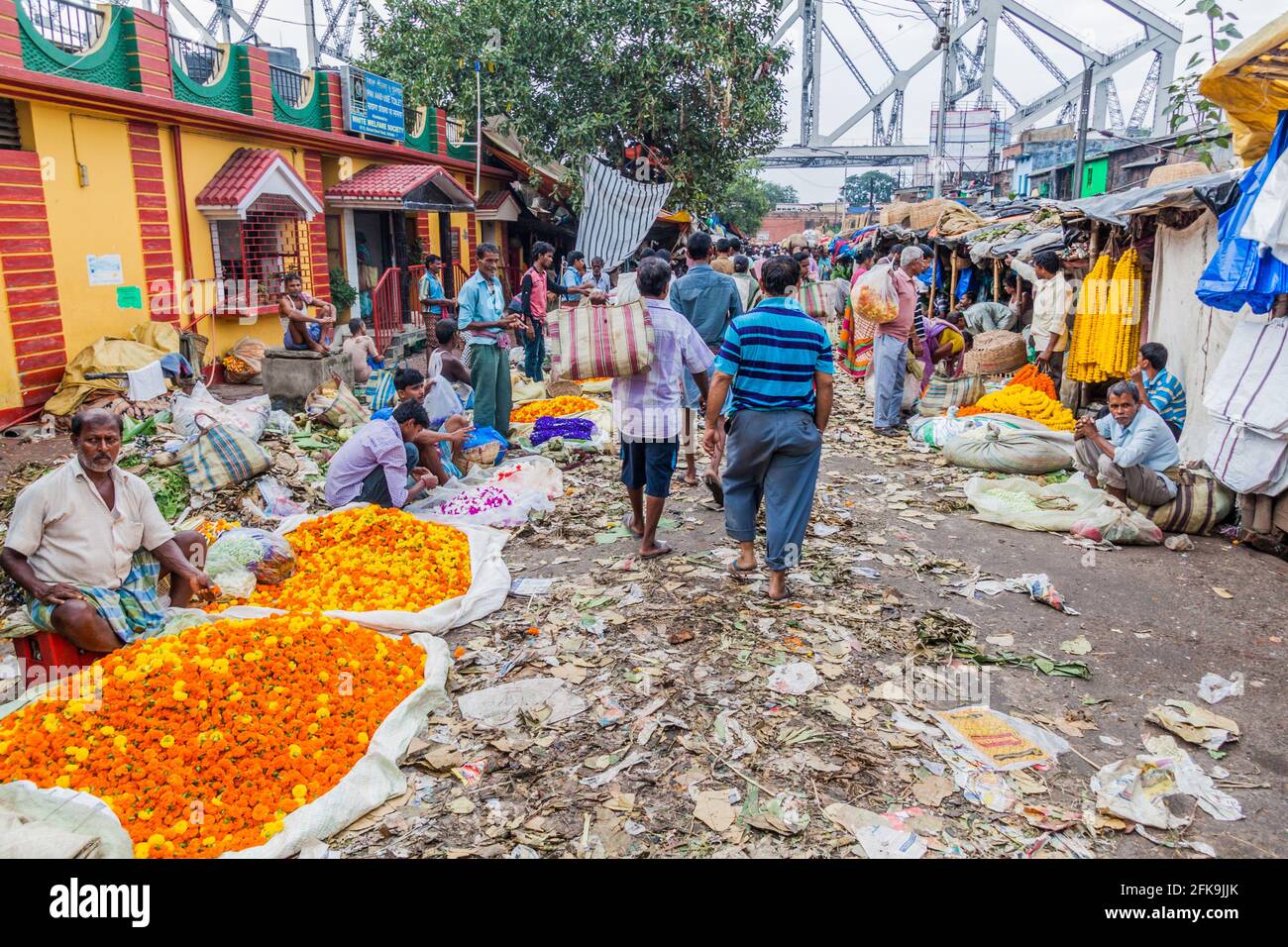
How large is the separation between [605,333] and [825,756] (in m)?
2.87

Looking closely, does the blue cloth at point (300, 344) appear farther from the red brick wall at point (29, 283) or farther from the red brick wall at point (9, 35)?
the red brick wall at point (9, 35)

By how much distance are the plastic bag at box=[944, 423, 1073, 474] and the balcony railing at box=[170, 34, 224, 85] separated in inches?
440

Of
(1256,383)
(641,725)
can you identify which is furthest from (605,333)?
(1256,383)

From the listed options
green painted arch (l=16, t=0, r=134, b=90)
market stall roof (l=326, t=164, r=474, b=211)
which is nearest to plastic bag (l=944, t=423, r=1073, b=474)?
green painted arch (l=16, t=0, r=134, b=90)

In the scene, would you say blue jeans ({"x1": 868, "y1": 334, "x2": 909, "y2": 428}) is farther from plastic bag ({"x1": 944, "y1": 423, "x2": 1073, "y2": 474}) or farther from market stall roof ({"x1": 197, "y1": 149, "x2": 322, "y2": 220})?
market stall roof ({"x1": 197, "y1": 149, "x2": 322, "y2": 220})

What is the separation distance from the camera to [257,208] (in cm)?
1325

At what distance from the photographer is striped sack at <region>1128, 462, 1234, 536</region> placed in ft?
20.9

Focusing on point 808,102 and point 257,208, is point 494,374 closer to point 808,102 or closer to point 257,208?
point 257,208

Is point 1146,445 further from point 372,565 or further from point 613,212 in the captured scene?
point 613,212

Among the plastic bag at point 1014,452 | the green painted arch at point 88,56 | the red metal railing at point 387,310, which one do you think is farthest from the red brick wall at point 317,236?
the plastic bag at point 1014,452

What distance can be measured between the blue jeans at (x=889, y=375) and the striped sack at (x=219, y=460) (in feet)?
20.8

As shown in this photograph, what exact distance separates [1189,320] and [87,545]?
8.93m

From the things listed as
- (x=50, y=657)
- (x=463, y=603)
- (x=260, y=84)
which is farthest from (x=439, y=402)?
(x=260, y=84)

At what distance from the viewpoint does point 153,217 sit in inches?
448
